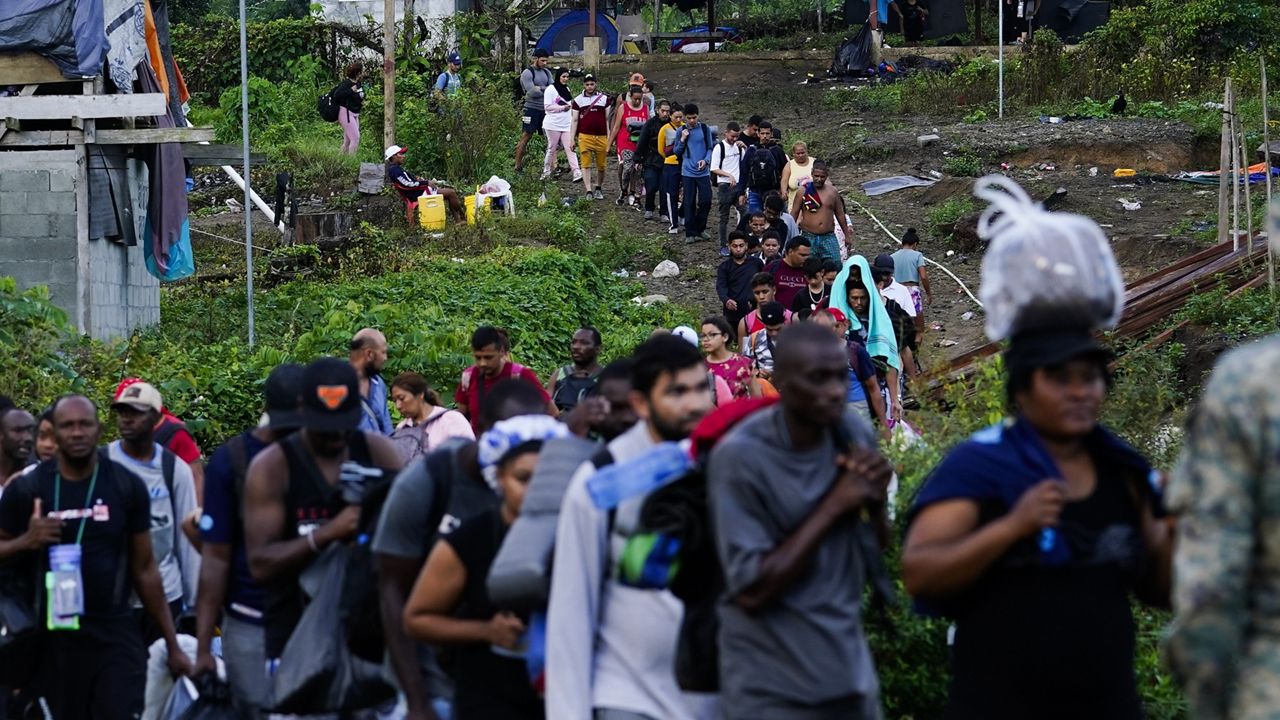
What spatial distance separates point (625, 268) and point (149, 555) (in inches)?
605

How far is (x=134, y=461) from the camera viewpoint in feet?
25.4

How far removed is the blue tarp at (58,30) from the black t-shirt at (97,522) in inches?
395

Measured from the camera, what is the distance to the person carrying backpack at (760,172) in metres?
19.9

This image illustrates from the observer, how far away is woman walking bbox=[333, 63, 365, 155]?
26.8 m

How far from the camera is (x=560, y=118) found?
25406 mm

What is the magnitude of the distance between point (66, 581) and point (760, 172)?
13.8 meters

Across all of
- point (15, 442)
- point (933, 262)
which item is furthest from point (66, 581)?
point (933, 262)

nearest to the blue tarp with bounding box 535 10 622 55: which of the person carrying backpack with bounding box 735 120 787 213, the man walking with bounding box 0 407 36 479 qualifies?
the person carrying backpack with bounding box 735 120 787 213

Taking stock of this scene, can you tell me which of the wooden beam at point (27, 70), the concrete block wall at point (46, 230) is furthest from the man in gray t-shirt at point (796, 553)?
the wooden beam at point (27, 70)

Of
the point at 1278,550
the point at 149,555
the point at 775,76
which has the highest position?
the point at 775,76

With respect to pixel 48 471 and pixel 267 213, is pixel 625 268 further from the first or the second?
pixel 48 471

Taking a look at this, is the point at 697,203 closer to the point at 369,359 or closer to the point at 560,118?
the point at 560,118

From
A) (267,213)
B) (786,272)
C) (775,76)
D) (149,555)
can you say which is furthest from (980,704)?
(775,76)

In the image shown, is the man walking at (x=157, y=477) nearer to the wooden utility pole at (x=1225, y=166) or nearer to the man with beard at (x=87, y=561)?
the man with beard at (x=87, y=561)
